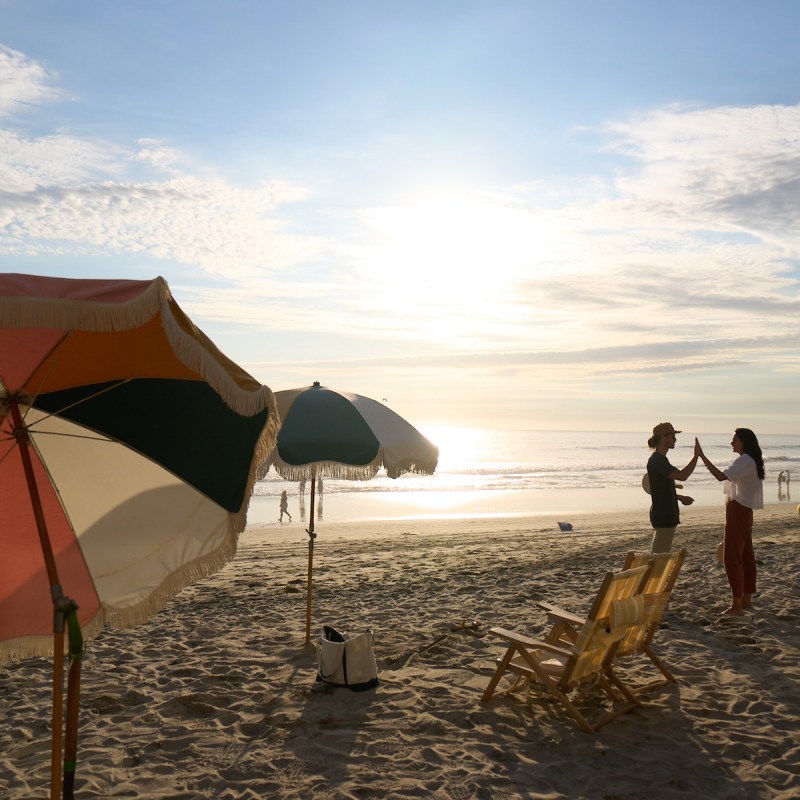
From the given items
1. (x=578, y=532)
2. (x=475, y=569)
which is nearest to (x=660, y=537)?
(x=475, y=569)

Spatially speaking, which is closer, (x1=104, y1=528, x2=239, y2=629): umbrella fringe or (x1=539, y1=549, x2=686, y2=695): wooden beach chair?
(x1=104, y1=528, x2=239, y2=629): umbrella fringe

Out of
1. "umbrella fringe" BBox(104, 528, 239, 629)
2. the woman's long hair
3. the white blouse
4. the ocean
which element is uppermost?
the woman's long hair

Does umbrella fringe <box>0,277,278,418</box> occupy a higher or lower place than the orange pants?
higher

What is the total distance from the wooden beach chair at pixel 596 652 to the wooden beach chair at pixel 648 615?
12 cm

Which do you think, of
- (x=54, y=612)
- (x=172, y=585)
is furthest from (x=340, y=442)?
(x=54, y=612)

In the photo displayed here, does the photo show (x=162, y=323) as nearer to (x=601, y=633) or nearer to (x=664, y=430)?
(x=601, y=633)

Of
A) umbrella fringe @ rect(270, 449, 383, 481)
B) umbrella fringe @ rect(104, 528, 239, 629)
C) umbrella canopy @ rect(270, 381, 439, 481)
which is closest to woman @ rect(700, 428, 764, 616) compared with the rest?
umbrella canopy @ rect(270, 381, 439, 481)

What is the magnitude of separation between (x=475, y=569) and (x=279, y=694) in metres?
6.45

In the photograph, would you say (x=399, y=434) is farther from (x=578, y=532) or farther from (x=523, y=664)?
(x=578, y=532)

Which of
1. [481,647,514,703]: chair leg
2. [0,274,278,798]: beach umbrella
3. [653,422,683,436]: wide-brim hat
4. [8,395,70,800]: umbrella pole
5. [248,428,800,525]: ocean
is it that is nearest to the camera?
[8,395,70,800]: umbrella pole

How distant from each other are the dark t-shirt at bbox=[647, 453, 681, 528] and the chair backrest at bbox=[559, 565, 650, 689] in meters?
2.38

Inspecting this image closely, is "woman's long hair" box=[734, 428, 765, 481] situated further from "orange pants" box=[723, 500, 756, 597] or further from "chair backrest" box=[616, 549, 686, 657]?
"chair backrest" box=[616, 549, 686, 657]

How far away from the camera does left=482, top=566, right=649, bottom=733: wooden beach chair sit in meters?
4.75

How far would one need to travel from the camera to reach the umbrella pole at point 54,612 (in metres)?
2.34
